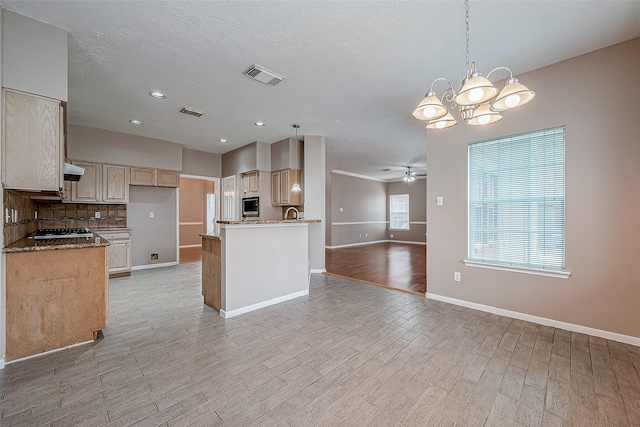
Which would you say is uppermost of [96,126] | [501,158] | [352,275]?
[96,126]

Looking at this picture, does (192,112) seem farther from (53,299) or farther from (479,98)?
(479,98)

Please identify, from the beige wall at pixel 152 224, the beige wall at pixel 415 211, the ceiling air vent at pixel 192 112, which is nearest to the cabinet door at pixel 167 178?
the beige wall at pixel 152 224

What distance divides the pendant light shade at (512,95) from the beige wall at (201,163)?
6.40m

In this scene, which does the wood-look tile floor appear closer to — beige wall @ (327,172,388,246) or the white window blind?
the white window blind

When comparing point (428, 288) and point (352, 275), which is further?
point (352, 275)

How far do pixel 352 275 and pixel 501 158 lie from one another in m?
3.18

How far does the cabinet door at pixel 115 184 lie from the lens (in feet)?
16.5

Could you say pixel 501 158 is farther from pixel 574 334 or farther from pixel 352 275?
pixel 352 275

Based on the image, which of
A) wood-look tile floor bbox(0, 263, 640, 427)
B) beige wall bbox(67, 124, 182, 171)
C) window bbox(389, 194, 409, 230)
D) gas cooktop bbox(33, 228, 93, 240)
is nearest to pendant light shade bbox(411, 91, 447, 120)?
wood-look tile floor bbox(0, 263, 640, 427)

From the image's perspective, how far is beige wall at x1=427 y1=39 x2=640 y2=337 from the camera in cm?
247

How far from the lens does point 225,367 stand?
211 cm

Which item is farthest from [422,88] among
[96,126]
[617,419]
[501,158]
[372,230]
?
[372,230]

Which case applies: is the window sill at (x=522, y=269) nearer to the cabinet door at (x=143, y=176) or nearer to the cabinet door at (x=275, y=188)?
the cabinet door at (x=275, y=188)

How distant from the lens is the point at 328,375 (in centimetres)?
200
